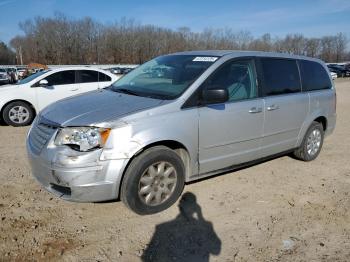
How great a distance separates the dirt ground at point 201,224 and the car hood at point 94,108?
3.45 feet

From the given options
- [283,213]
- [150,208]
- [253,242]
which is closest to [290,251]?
[253,242]

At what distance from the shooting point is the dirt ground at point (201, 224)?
3115 mm

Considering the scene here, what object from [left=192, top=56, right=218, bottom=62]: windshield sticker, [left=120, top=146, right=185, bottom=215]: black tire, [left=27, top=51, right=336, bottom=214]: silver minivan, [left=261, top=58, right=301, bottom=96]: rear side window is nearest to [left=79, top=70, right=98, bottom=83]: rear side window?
[left=27, top=51, right=336, bottom=214]: silver minivan

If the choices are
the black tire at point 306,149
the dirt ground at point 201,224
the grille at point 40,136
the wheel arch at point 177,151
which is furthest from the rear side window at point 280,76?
the grille at point 40,136

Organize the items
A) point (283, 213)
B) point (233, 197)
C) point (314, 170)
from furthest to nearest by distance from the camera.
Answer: point (314, 170)
point (233, 197)
point (283, 213)

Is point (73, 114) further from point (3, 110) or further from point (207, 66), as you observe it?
point (3, 110)

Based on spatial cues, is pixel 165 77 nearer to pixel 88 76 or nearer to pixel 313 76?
pixel 313 76

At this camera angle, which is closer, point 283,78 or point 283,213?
point 283,213

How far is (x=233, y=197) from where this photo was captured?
430 centimetres

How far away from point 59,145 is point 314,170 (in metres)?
3.96

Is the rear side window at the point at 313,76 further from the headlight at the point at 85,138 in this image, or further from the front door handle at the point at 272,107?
the headlight at the point at 85,138

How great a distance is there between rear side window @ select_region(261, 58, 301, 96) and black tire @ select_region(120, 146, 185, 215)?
1704 mm

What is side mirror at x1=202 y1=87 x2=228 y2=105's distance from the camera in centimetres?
383

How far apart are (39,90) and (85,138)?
6.09 meters
